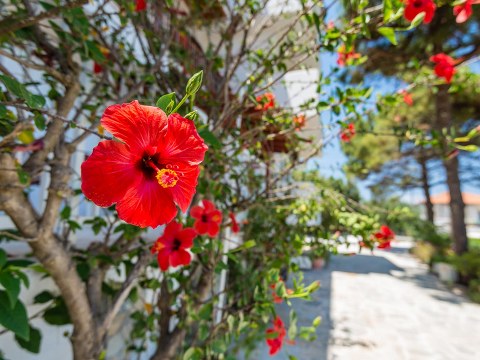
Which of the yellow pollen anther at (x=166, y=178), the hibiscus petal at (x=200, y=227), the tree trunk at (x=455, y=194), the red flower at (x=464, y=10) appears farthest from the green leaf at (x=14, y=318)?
the tree trunk at (x=455, y=194)

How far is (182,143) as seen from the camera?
19.0 inches

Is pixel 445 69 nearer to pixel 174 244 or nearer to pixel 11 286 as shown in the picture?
pixel 174 244

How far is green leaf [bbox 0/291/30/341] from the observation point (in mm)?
1048

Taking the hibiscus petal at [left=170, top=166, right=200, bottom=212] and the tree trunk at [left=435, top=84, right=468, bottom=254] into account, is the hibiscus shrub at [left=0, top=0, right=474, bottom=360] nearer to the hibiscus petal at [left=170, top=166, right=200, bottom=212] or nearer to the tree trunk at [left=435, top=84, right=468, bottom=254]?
the hibiscus petal at [left=170, top=166, right=200, bottom=212]

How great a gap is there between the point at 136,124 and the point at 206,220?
3.35ft

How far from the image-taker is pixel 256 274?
6.15 feet

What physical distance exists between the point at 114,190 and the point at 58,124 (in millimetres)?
1033

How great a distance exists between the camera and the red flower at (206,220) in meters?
1.41

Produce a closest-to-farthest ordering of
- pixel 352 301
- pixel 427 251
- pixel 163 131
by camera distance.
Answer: pixel 163 131 < pixel 352 301 < pixel 427 251

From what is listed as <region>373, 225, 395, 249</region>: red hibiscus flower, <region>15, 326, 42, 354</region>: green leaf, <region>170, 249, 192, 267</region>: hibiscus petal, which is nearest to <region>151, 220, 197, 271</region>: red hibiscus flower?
<region>170, 249, 192, 267</region>: hibiscus petal

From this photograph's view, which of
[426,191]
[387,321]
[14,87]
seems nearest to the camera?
[14,87]

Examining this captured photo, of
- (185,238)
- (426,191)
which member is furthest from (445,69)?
(426,191)

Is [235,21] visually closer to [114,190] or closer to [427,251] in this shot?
[114,190]

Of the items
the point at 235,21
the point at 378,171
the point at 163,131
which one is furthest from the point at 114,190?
the point at 378,171
